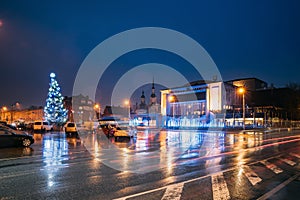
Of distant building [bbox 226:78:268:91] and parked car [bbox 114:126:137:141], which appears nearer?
parked car [bbox 114:126:137:141]

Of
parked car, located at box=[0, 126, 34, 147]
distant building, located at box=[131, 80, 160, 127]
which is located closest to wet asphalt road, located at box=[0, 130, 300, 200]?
parked car, located at box=[0, 126, 34, 147]

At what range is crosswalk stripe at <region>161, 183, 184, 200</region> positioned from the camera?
6375 millimetres

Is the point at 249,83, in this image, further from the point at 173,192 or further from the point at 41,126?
the point at 173,192

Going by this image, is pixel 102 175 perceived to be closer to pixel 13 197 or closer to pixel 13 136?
pixel 13 197

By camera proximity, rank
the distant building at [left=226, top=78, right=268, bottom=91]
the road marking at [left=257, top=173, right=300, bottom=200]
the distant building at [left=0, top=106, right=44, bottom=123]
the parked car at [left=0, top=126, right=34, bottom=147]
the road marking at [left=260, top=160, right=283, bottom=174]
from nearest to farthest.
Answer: the road marking at [left=257, top=173, right=300, bottom=200], the road marking at [left=260, top=160, right=283, bottom=174], the parked car at [left=0, top=126, right=34, bottom=147], the distant building at [left=226, top=78, right=268, bottom=91], the distant building at [left=0, top=106, right=44, bottom=123]

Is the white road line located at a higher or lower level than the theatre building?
lower

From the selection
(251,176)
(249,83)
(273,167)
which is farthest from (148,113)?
(251,176)

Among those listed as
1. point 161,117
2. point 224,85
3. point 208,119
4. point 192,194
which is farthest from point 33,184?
point 161,117

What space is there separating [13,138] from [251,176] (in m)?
15.7

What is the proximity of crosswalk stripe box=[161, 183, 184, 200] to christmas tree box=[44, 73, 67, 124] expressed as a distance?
50188mm

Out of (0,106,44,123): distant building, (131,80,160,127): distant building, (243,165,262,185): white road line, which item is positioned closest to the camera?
(243,165,262,185): white road line

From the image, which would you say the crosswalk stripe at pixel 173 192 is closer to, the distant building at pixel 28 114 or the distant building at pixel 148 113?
the distant building at pixel 148 113

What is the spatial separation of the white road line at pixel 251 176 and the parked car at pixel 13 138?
15068 mm

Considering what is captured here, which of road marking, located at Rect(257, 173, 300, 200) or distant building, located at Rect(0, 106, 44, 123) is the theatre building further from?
distant building, located at Rect(0, 106, 44, 123)
